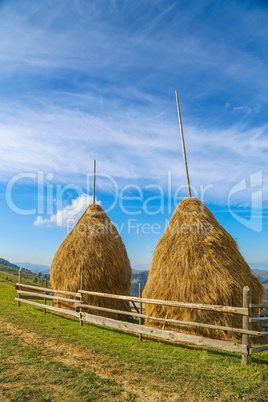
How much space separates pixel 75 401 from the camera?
4.29 metres

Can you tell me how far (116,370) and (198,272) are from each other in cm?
411

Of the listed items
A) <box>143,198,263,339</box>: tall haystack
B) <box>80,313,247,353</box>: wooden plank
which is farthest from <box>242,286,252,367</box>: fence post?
<box>143,198,263,339</box>: tall haystack

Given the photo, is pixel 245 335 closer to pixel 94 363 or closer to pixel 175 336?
pixel 175 336

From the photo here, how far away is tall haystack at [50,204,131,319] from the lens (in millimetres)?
11434

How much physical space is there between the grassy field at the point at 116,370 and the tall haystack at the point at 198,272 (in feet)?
3.65

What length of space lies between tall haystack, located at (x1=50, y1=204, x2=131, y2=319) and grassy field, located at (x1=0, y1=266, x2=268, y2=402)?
123 inches

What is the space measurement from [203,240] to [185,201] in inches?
83.6

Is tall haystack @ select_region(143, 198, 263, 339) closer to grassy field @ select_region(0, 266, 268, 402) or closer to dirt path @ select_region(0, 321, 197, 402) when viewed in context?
grassy field @ select_region(0, 266, 268, 402)

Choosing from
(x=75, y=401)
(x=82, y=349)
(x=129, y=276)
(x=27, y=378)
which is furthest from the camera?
(x=129, y=276)

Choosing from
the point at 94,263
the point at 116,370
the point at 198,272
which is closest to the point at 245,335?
the point at 198,272

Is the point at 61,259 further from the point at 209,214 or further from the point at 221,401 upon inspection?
the point at 221,401

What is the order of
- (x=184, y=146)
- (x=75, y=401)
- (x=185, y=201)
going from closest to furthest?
(x=75, y=401) < (x=185, y=201) < (x=184, y=146)

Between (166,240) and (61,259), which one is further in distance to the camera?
(61,259)

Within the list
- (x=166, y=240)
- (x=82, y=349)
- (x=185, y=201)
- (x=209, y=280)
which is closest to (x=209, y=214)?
(x=185, y=201)
